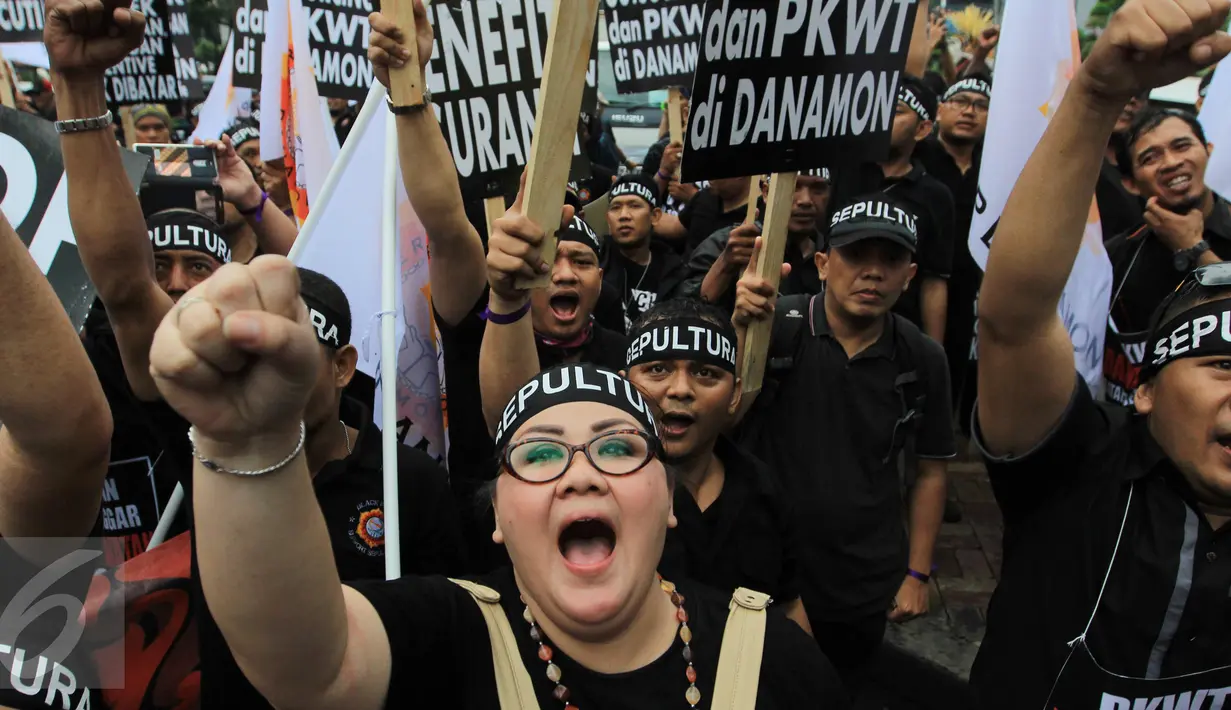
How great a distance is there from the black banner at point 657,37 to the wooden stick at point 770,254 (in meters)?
3.11

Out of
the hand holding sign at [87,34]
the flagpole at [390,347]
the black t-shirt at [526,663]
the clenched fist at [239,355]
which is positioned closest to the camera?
the clenched fist at [239,355]

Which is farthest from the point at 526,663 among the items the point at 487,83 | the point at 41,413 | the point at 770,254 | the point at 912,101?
the point at 912,101

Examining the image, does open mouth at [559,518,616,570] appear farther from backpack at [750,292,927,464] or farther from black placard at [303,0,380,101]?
black placard at [303,0,380,101]

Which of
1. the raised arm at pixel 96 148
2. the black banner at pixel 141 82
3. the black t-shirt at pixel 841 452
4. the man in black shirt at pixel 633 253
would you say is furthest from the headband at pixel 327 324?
the black banner at pixel 141 82

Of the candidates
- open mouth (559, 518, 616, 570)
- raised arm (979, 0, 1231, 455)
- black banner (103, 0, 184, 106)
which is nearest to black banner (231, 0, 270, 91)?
black banner (103, 0, 184, 106)

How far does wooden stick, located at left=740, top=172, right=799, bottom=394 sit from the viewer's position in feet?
9.28

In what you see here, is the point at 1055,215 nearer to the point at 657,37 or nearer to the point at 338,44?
the point at 338,44

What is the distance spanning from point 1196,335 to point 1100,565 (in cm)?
48

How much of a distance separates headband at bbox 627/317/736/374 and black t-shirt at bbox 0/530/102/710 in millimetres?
1468

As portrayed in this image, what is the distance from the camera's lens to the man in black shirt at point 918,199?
477cm

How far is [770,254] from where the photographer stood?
2.86 m

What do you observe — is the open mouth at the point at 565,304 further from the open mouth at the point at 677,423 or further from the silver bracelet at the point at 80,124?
the silver bracelet at the point at 80,124

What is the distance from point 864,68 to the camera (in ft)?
9.51

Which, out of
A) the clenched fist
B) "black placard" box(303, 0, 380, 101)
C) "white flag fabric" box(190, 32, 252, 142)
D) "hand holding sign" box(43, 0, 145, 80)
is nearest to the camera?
the clenched fist
